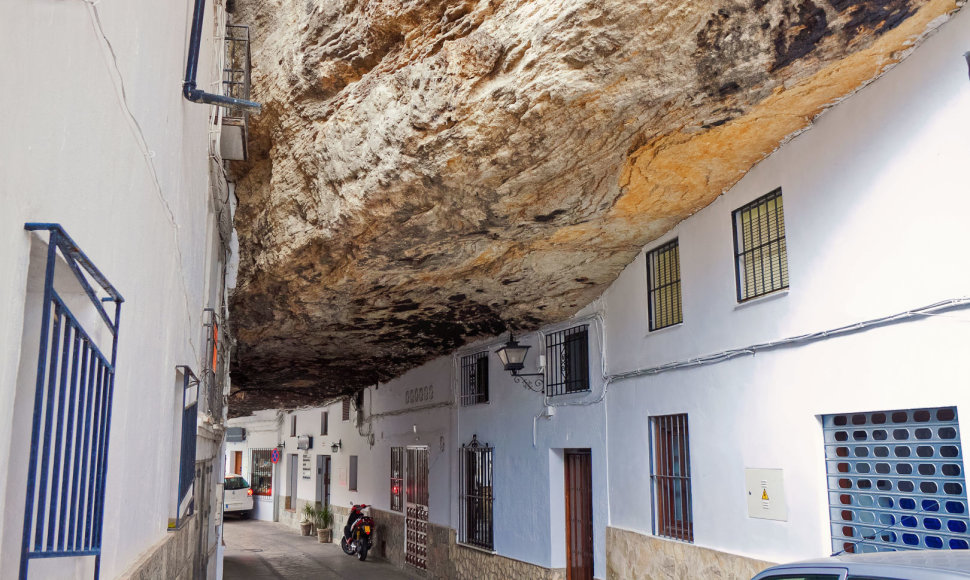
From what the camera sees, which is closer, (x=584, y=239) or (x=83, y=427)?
(x=83, y=427)

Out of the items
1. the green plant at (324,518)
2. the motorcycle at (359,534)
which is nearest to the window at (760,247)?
the motorcycle at (359,534)

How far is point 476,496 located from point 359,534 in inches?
222

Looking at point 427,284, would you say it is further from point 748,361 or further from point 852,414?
point 852,414

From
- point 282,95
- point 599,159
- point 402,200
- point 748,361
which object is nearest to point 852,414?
point 748,361

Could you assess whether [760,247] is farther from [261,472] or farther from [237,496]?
[261,472]

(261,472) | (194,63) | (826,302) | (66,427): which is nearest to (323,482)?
(261,472)

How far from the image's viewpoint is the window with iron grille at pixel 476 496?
11.8 m

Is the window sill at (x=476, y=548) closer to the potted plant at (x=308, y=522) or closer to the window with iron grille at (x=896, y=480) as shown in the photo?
the window with iron grille at (x=896, y=480)

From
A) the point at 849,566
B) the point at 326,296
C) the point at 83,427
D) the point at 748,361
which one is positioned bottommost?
the point at 849,566

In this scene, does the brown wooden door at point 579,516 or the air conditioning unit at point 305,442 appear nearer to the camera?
the brown wooden door at point 579,516

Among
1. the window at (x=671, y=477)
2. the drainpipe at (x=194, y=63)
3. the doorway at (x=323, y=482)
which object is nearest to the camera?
the drainpipe at (x=194, y=63)

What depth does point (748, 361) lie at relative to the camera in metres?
6.50

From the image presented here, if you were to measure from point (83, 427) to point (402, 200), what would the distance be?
14.5 ft

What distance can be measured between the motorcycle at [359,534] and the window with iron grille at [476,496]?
4.91 meters
